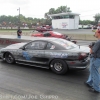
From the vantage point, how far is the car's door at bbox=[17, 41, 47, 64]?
6.15 metres

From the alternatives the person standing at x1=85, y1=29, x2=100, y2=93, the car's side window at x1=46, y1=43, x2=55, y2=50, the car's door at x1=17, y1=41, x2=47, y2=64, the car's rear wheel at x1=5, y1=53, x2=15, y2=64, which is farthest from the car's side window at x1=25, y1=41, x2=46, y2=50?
the person standing at x1=85, y1=29, x2=100, y2=93

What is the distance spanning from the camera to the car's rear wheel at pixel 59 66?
220 inches

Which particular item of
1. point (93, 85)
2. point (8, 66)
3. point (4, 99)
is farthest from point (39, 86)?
point (8, 66)

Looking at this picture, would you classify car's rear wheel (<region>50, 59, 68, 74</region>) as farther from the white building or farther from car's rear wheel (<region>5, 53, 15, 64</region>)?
the white building

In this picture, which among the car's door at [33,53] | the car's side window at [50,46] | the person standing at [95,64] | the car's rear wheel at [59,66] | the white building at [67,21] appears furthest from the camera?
the white building at [67,21]

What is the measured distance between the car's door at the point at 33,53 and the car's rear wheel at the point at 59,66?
473 mm

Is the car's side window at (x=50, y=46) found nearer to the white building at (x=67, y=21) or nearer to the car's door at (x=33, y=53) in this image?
the car's door at (x=33, y=53)

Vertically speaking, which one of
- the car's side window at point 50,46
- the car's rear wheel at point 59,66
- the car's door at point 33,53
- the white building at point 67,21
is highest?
the white building at point 67,21

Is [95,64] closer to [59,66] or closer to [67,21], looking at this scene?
[59,66]

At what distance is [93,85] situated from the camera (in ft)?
14.0

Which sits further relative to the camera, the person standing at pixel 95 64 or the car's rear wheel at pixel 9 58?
the car's rear wheel at pixel 9 58

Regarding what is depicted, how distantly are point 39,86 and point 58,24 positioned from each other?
57936mm

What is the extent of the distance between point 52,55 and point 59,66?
50cm

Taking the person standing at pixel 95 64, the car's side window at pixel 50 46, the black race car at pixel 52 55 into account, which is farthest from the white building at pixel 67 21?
the person standing at pixel 95 64
